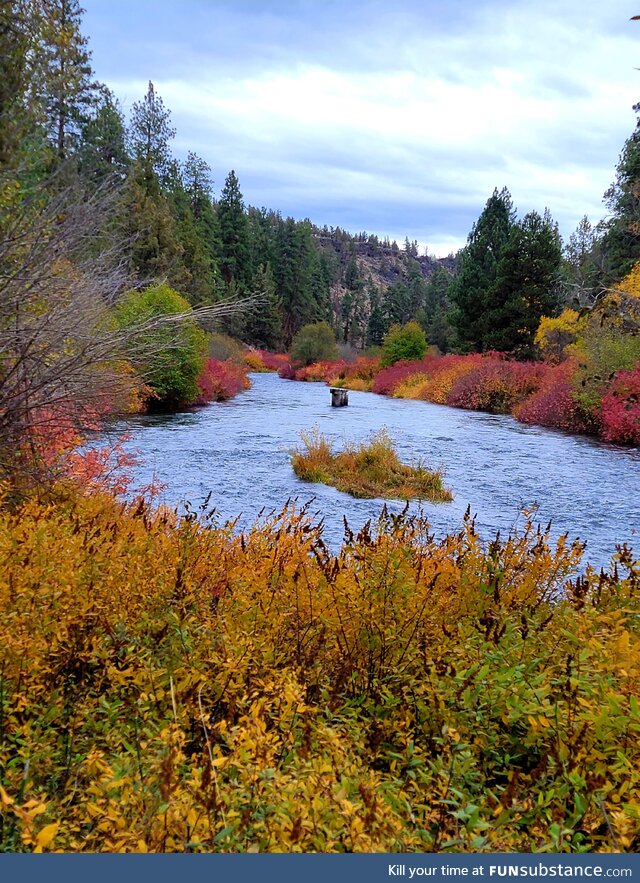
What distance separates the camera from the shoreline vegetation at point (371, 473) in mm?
9750

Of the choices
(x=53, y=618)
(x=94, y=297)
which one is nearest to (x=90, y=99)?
(x=94, y=297)

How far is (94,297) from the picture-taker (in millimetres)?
4852

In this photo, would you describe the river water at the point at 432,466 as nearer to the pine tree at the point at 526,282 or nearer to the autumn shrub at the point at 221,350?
the pine tree at the point at 526,282

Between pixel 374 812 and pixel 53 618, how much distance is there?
2.05m

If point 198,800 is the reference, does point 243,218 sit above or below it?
above

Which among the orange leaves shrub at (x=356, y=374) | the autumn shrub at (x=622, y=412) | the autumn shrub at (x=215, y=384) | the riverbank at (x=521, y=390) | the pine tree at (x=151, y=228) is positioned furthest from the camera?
the orange leaves shrub at (x=356, y=374)

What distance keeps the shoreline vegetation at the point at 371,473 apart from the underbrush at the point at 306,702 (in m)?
5.54

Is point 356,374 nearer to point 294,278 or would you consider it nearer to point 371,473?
point 371,473

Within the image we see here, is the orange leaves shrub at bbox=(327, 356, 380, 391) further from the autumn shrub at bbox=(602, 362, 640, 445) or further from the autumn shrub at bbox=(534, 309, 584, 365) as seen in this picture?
the autumn shrub at bbox=(602, 362, 640, 445)

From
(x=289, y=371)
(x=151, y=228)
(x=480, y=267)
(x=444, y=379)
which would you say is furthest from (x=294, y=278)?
(x=444, y=379)

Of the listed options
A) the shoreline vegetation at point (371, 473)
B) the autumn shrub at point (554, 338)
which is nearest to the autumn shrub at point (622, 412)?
the shoreline vegetation at point (371, 473)

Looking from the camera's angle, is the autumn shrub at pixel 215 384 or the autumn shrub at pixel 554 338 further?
the autumn shrub at pixel 554 338

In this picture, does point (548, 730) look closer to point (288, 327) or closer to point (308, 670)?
point (308, 670)

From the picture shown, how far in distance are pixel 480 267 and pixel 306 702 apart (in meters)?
33.3
